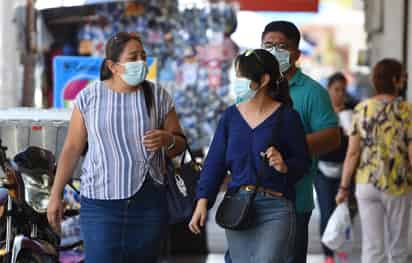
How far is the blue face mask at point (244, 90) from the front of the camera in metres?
5.48

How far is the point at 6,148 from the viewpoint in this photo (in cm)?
736

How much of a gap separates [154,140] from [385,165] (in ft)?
8.85

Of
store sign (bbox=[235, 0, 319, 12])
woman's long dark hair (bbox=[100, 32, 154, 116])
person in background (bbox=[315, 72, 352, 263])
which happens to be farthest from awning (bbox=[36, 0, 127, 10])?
woman's long dark hair (bbox=[100, 32, 154, 116])

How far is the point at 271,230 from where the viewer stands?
17.6 ft

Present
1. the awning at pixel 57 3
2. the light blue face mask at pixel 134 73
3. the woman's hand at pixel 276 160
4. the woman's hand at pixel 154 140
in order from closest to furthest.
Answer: the woman's hand at pixel 276 160
the woman's hand at pixel 154 140
the light blue face mask at pixel 134 73
the awning at pixel 57 3

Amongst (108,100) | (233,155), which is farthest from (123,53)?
(233,155)

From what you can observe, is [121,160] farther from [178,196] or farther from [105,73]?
[105,73]

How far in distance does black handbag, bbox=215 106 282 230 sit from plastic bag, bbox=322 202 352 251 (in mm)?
3176

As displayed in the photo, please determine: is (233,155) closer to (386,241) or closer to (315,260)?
(386,241)

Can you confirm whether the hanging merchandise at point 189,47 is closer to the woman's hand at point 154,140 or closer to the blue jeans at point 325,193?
the blue jeans at point 325,193

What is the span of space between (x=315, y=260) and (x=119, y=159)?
5.28 m

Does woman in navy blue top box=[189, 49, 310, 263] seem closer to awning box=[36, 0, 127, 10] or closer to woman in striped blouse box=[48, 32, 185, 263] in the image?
woman in striped blouse box=[48, 32, 185, 263]

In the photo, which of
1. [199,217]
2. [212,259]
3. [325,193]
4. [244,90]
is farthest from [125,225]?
[212,259]

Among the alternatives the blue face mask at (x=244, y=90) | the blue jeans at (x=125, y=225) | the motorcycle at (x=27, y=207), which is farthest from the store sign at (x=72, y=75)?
the blue face mask at (x=244, y=90)
